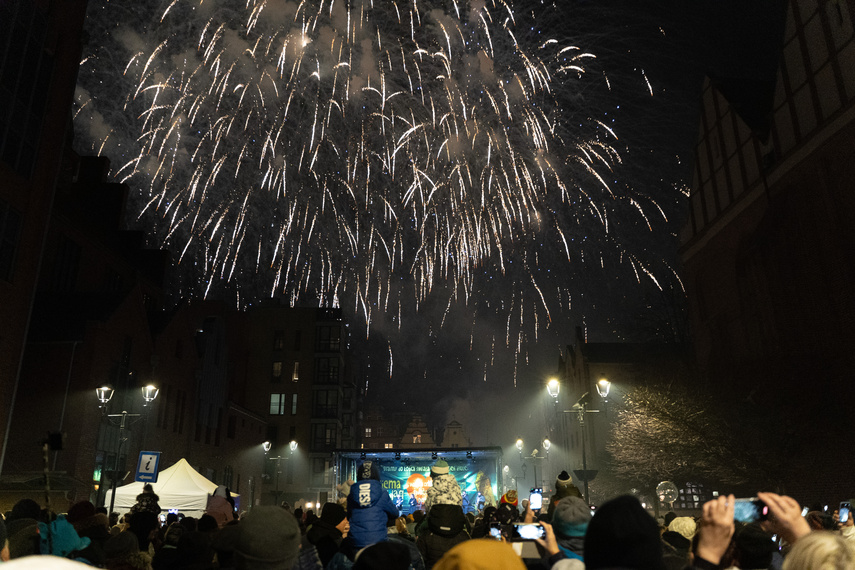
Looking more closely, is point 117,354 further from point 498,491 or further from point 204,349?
point 498,491

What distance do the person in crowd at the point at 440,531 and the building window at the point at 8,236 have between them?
66.1 feet

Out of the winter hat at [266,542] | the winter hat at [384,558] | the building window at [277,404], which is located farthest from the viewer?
the building window at [277,404]

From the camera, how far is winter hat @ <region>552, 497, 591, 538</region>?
4.36 m

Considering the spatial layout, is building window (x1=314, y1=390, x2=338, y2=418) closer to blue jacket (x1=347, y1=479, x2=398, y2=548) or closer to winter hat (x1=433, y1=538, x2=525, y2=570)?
blue jacket (x1=347, y1=479, x2=398, y2=548)

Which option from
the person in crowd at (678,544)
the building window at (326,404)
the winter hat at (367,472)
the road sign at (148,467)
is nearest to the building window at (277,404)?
the building window at (326,404)

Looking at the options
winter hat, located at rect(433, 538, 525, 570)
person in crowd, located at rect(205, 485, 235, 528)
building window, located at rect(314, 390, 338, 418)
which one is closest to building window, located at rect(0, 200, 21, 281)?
person in crowd, located at rect(205, 485, 235, 528)

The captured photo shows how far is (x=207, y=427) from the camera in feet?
133

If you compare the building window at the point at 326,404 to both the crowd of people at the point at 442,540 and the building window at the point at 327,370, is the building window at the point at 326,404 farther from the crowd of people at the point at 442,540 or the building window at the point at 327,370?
the crowd of people at the point at 442,540

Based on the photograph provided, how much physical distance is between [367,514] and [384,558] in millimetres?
3111

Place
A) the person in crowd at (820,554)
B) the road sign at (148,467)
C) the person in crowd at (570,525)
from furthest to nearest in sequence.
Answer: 1. the road sign at (148,467)
2. the person in crowd at (570,525)
3. the person in crowd at (820,554)

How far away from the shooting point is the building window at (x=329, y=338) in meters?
67.2

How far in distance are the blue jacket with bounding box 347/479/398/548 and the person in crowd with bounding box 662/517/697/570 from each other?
2.61m

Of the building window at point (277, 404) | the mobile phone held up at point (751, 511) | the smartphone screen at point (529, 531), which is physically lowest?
the smartphone screen at point (529, 531)

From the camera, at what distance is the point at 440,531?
6.31 metres
